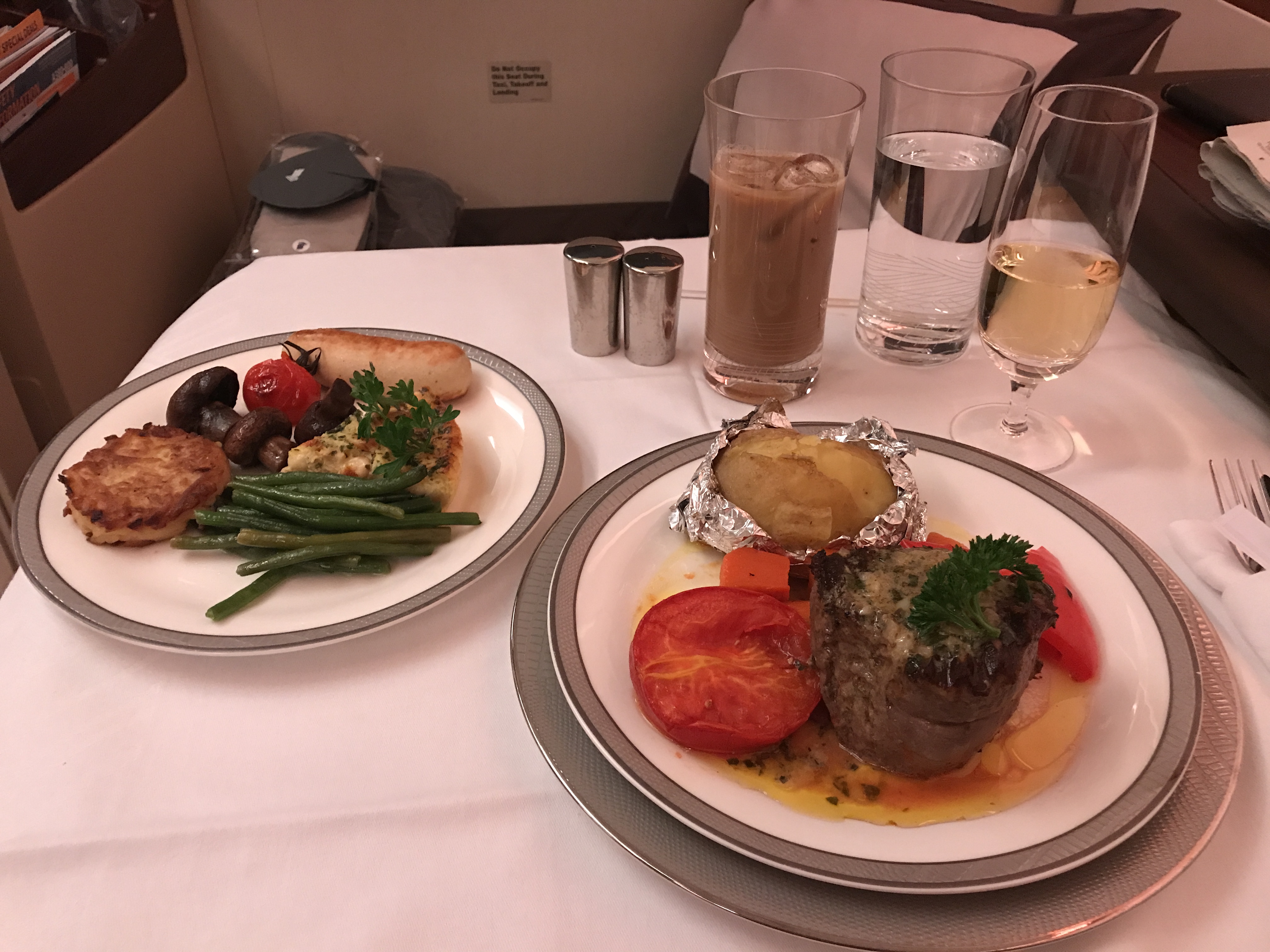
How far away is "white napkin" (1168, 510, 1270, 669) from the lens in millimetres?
1102

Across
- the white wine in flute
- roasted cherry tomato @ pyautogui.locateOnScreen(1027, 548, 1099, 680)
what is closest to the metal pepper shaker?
the white wine in flute

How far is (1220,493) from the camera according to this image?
1.35m

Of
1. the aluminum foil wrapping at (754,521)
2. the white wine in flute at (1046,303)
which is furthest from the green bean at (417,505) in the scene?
the white wine in flute at (1046,303)

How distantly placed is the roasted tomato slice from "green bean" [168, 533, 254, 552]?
630mm

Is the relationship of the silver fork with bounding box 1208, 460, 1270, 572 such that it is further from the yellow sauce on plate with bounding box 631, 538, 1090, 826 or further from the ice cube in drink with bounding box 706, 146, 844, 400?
the ice cube in drink with bounding box 706, 146, 844, 400

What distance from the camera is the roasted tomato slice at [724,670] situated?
0.95 meters

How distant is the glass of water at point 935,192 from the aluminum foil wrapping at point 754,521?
431mm

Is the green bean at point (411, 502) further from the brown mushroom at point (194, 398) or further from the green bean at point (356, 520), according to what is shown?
the brown mushroom at point (194, 398)

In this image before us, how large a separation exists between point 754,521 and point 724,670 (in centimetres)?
26

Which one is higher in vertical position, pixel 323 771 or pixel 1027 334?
pixel 1027 334

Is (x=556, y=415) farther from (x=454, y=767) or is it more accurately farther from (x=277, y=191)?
(x=277, y=191)

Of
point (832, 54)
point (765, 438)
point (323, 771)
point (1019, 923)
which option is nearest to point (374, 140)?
point (832, 54)

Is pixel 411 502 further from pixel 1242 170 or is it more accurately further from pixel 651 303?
pixel 1242 170

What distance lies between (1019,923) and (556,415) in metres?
0.99
